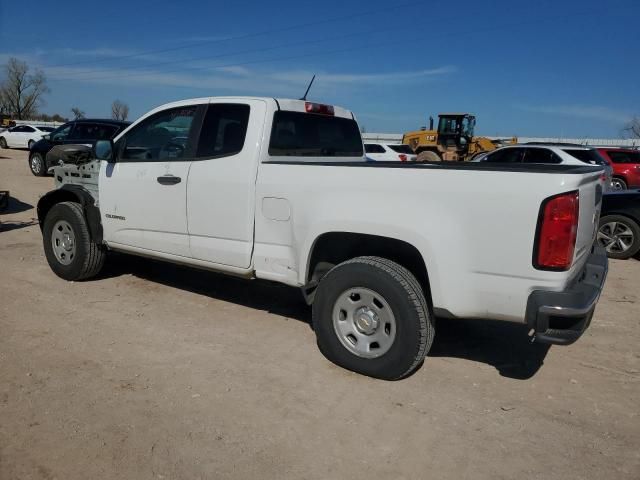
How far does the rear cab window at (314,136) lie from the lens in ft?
14.1

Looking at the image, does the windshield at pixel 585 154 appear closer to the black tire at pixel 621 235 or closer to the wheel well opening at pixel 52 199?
the black tire at pixel 621 235

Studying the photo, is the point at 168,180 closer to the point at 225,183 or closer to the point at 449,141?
the point at 225,183

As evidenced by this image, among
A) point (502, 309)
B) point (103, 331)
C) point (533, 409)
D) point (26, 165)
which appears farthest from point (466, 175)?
point (26, 165)

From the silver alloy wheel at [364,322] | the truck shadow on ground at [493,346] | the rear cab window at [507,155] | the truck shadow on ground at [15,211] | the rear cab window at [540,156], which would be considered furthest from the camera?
the rear cab window at [507,155]

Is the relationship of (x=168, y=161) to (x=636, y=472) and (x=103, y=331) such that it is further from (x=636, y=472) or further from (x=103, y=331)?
(x=636, y=472)

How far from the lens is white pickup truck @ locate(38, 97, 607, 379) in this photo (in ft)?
9.66

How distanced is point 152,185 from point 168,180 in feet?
0.81

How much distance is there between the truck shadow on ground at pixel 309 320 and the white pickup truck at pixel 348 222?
0.83 meters

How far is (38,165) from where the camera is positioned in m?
15.8

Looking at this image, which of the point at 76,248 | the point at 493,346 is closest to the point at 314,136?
the point at 493,346

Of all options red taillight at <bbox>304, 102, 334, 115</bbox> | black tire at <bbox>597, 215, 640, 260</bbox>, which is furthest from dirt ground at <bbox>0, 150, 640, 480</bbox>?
black tire at <bbox>597, 215, 640, 260</bbox>

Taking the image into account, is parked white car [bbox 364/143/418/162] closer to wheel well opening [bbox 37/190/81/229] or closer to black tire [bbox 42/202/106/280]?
wheel well opening [bbox 37/190/81/229]

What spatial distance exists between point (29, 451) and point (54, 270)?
3.46 meters

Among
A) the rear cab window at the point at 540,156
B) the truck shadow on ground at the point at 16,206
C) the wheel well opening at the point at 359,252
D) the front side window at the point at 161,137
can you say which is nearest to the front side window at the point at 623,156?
the rear cab window at the point at 540,156
